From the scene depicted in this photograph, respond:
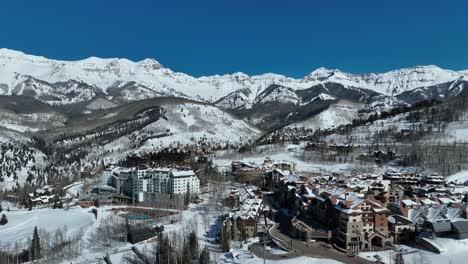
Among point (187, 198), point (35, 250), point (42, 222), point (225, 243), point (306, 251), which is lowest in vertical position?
point (42, 222)

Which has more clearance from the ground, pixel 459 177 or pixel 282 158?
pixel 282 158

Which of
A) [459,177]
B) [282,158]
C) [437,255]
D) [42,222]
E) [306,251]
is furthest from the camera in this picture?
[282,158]

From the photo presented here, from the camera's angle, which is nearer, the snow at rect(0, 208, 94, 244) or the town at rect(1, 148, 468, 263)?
the town at rect(1, 148, 468, 263)

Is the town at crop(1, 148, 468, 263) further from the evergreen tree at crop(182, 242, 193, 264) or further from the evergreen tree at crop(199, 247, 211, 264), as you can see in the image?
the evergreen tree at crop(182, 242, 193, 264)

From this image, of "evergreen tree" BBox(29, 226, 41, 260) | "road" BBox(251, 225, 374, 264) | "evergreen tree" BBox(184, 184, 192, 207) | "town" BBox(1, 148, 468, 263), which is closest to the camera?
"road" BBox(251, 225, 374, 264)

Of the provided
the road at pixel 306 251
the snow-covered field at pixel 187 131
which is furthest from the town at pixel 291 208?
the snow-covered field at pixel 187 131

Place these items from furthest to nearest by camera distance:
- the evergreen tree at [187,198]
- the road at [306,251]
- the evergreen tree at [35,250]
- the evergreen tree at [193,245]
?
the evergreen tree at [187,198]
the evergreen tree at [35,250]
the evergreen tree at [193,245]
the road at [306,251]

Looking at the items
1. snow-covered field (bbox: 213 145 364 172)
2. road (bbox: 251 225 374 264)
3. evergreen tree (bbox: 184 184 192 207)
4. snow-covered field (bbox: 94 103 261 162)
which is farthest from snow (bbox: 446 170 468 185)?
snow-covered field (bbox: 94 103 261 162)

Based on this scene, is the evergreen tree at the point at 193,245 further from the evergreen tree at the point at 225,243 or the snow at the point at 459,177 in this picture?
the snow at the point at 459,177

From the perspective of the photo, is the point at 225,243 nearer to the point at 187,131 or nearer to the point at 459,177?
the point at 459,177

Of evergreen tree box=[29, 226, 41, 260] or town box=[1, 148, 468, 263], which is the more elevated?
town box=[1, 148, 468, 263]

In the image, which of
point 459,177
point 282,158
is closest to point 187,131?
point 282,158

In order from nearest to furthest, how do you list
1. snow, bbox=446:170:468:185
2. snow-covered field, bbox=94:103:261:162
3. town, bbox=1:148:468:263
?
town, bbox=1:148:468:263, snow, bbox=446:170:468:185, snow-covered field, bbox=94:103:261:162
